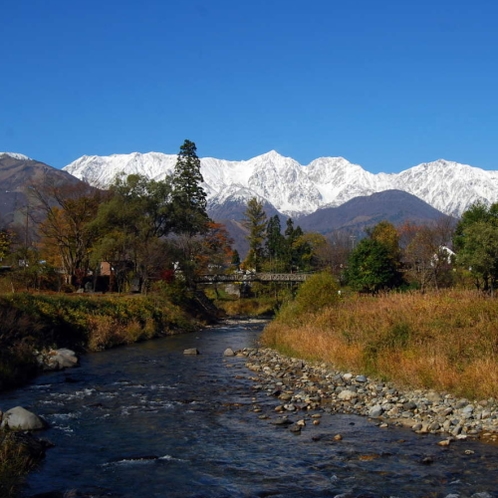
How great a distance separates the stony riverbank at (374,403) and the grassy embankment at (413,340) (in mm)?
608

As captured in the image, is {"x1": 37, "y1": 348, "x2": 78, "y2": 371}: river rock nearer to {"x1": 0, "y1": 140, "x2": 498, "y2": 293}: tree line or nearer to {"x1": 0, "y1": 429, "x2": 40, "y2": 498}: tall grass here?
{"x1": 0, "y1": 429, "x2": 40, "y2": 498}: tall grass

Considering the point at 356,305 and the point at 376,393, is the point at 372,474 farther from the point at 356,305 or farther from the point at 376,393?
the point at 356,305

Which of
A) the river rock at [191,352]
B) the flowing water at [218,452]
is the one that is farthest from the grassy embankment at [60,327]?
the river rock at [191,352]

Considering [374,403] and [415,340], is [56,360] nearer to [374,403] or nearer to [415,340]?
[374,403]

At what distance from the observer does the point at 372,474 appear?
11922 millimetres

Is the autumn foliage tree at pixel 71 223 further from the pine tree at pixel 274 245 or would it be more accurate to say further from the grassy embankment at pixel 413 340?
the pine tree at pixel 274 245

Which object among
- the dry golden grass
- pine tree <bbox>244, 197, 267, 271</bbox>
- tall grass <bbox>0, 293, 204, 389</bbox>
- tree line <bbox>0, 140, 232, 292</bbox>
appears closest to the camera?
the dry golden grass

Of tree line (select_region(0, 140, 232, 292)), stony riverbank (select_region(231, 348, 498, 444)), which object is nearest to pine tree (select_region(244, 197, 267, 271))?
tree line (select_region(0, 140, 232, 292))

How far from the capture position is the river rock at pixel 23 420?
47.8 feet

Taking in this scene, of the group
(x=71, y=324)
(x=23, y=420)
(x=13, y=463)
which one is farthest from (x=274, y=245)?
(x=13, y=463)

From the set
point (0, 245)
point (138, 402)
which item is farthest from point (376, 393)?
point (0, 245)

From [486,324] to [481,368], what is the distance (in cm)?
337

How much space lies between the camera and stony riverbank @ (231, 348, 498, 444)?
585 inches

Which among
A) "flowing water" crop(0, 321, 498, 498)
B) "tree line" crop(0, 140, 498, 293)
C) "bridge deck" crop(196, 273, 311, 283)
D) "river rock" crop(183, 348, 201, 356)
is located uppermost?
"tree line" crop(0, 140, 498, 293)
